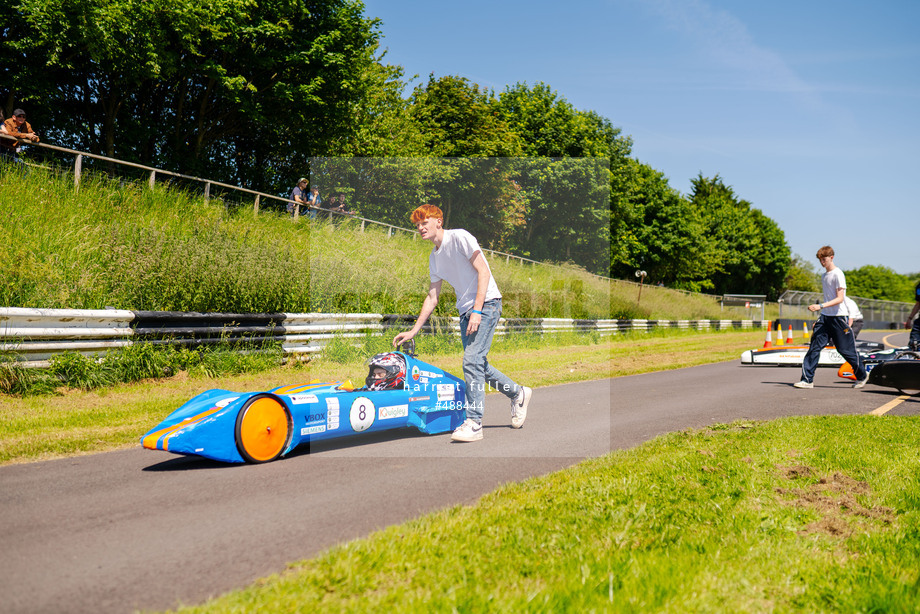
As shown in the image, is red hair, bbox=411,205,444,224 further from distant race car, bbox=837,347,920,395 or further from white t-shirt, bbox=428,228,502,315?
distant race car, bbox=837,347,920,395

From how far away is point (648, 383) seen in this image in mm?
11594

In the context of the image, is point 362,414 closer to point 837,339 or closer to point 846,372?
point 837,339

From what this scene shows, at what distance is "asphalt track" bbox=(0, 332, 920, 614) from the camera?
2746mm

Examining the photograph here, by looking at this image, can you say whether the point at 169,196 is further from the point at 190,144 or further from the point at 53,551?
the point at 53,551

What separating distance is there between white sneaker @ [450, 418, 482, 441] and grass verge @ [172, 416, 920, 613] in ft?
4.34

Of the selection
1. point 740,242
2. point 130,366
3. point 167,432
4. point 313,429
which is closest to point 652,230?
point 740,242

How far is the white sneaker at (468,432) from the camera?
5.88 metres

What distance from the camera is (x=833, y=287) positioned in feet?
32.1

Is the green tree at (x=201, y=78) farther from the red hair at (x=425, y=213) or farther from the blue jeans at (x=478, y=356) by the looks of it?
the blue jeans at (x=478, y=356)

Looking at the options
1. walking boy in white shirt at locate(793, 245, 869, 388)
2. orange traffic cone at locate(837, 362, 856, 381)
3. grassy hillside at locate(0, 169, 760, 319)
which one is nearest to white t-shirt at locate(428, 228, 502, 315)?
grassy hillside at locate(0, 169, 760, 319)

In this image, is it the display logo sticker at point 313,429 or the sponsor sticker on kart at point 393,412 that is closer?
the display logo sticker at point 313,429

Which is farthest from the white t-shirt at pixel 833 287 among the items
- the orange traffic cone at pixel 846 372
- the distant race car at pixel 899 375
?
the orange traffic cone at pixel 846 372

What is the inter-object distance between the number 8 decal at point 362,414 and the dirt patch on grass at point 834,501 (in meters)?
3.16

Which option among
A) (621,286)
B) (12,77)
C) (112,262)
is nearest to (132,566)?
(112,262)
